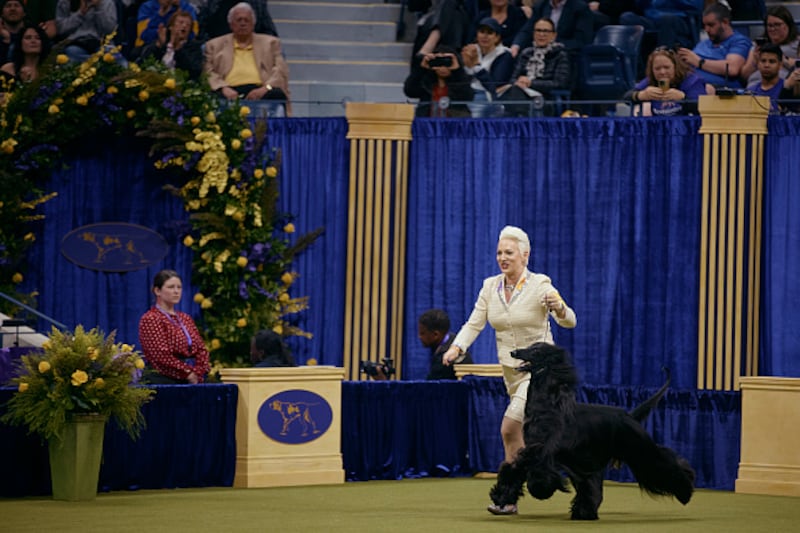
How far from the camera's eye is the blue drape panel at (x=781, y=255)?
44.4 ft

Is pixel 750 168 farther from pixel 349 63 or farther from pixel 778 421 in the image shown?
Answer: pixel 349 63

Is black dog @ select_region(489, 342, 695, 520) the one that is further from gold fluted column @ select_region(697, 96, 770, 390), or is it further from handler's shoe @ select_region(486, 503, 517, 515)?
gold fluted column @ select_region(697, 96, 770, 390)

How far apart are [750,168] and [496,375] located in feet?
10.1

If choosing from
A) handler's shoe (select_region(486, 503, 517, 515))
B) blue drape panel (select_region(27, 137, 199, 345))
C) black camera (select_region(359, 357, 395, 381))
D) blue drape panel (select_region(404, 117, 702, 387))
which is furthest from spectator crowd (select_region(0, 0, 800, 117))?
handler's shoe (select_region(486, 503, 517, 515))

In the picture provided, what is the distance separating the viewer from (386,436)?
11.8 meters

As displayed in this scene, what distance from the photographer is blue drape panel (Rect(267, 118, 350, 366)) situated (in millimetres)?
14531

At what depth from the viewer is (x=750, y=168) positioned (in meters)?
13.6

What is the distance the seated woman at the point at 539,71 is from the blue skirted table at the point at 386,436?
3.21 m

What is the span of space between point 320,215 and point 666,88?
10.9ft

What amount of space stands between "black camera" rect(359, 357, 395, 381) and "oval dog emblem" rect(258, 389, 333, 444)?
110 cm

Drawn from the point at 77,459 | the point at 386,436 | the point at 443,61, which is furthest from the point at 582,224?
the point at 77,459

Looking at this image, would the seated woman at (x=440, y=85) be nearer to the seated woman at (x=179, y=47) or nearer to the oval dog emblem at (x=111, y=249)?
the seated woman at (x=179, y=47)

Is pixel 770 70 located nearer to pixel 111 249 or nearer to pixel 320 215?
pixel 320 215

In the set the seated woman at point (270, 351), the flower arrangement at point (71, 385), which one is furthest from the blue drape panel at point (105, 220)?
the flower arrangement at point (71, 385)
